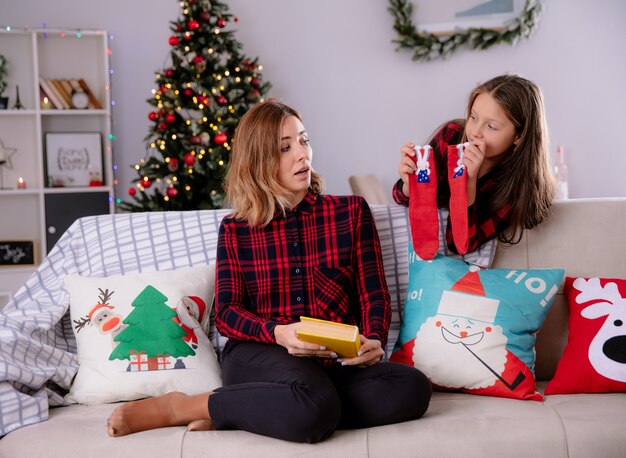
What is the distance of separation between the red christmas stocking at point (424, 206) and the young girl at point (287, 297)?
14cm

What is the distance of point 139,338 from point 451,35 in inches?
143

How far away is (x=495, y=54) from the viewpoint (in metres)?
4.96

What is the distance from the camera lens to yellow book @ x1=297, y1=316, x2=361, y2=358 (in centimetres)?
162

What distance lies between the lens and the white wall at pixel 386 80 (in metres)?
4.94

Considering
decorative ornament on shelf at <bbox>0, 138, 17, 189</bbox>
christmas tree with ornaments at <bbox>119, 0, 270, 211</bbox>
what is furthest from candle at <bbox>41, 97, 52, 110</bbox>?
christmas tree with ornaments at <bbox>119, 0, 270, 211</bbox>

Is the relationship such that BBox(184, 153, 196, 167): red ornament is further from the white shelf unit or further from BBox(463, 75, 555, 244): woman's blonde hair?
BBox(463, 75, 555, 244): woman's blonde hair

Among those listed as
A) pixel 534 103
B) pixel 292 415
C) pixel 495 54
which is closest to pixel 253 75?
pixel 495 54

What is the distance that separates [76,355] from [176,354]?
0.32 m

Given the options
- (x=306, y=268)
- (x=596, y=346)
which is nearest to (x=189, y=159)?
(x=306, y=268)

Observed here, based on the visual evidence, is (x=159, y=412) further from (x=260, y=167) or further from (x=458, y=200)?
(x=458, y=200)

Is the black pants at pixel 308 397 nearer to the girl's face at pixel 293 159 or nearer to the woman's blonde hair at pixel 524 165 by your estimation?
the girl's face at pixel 293 159

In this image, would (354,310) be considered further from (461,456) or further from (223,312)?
(461,456)

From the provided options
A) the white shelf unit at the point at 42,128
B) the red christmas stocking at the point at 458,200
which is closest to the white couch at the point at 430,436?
the red christmas stocking at the point at 458,200

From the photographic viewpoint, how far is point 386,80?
5039mm
